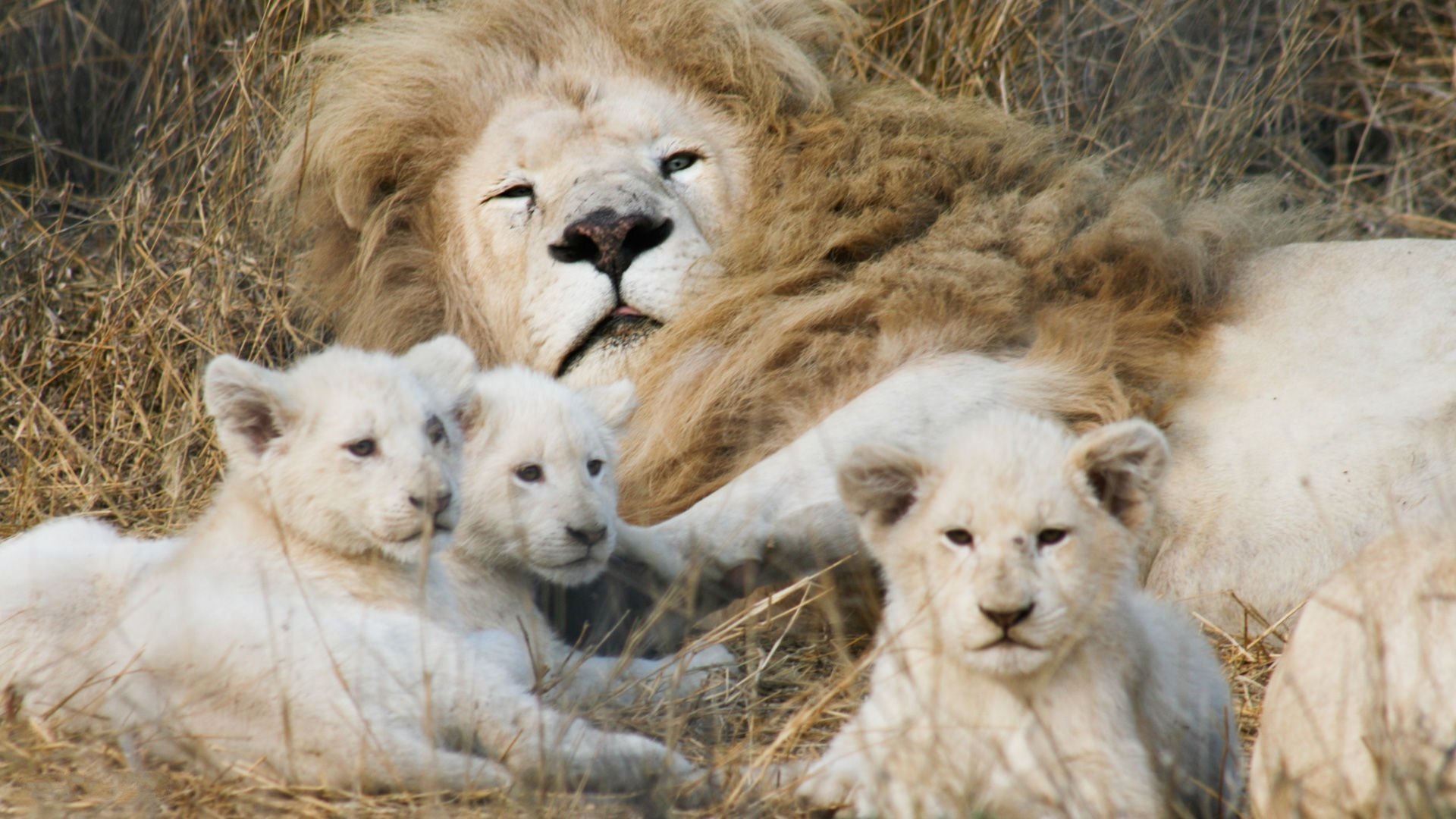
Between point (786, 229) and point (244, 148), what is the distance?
1.77 meters

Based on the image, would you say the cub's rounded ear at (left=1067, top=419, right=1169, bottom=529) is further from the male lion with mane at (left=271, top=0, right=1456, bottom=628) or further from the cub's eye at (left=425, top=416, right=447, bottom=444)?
the cub's eye at (left=425, top=416, right=447, bottom=444)

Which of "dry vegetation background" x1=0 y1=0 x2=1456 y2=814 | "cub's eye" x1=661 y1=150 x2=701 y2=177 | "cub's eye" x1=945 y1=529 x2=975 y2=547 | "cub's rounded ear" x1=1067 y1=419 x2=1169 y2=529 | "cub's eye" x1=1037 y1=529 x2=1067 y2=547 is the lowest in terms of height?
"dry vegetation background" x1=0 y1=0 x2=1456 y2=814

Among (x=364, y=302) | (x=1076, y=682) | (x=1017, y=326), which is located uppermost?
(x=1076, y=682)

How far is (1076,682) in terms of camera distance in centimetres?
232

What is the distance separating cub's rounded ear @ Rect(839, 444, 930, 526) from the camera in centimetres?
241

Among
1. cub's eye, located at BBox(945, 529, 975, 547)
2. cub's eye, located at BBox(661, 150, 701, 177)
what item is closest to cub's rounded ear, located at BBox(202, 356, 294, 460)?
cub's eye, located at BBox(945, 529, 975, 547)

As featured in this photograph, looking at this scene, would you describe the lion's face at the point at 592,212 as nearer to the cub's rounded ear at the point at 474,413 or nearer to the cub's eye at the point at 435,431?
the cub's rounded ear at the point at 474,413

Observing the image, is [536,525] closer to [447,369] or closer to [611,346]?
[447,369]

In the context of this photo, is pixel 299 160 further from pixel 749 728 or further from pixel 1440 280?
pixel 1440 280

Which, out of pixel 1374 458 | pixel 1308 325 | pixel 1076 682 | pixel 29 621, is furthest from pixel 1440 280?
pixel 29 621

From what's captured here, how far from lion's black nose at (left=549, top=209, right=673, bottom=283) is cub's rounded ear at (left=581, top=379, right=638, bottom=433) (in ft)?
2.24

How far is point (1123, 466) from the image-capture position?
7.86ft

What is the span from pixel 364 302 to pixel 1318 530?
252 centimetres

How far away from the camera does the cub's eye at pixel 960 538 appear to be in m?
2.32
